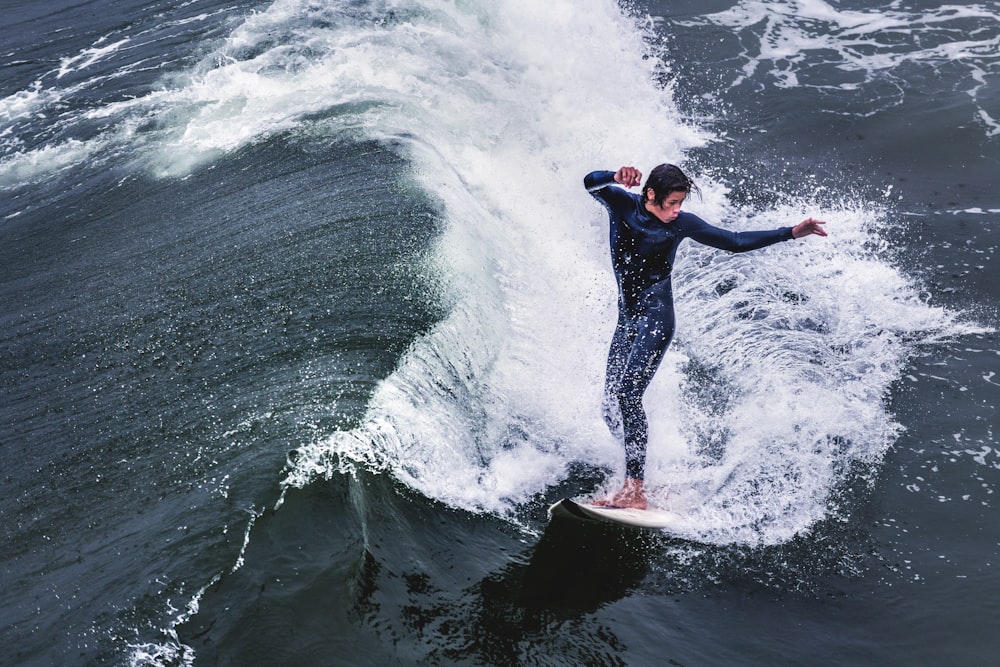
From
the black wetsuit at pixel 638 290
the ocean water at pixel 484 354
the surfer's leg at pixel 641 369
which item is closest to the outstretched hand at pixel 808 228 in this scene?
the black wetsuit at pixel 638 290

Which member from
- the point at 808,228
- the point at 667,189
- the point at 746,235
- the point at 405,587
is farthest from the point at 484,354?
the point at 808,228

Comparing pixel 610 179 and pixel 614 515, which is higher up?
pixel 610 179

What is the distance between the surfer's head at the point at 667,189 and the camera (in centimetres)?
516

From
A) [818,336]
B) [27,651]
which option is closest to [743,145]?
[818,336]

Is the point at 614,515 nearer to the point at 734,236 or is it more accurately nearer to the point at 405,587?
the point at 405,587

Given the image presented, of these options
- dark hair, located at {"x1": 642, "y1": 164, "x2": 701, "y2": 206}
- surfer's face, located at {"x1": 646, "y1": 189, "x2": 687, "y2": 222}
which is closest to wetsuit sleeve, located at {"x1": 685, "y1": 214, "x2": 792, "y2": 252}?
surfer's face, located at {"x1": 646, "y1": 189, "x2": 687, "y2": 222}

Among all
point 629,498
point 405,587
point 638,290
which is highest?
point 638,290

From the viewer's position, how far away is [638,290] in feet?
18.7

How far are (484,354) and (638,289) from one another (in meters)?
1.69

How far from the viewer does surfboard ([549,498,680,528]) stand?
5164 millimetres

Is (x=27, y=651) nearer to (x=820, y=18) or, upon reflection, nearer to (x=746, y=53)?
(x=746, y=53)

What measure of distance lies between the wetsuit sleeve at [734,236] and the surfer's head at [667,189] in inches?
7.1

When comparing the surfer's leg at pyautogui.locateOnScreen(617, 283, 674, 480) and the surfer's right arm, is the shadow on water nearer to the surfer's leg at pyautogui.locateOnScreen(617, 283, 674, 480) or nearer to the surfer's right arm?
the surfer's leg at pyautogui.locateOnScreen(617, 283, 674, 480)

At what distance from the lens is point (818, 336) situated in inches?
286
